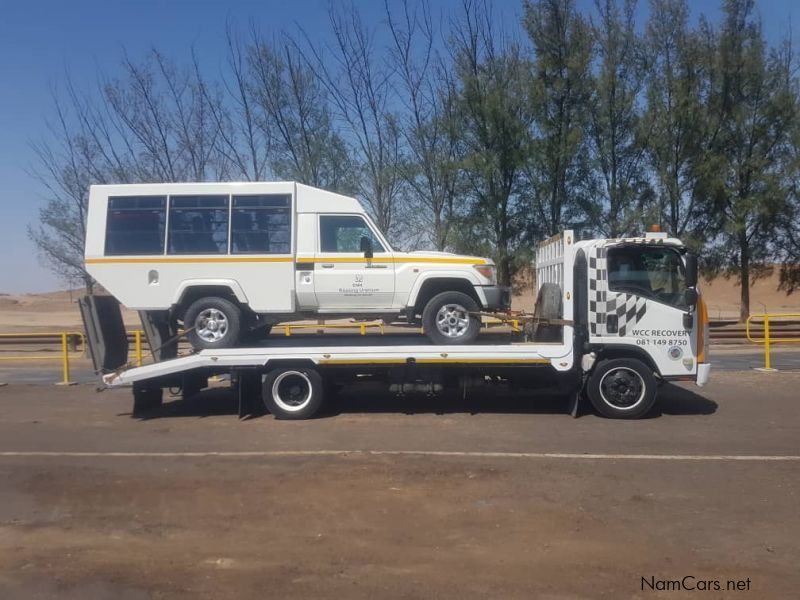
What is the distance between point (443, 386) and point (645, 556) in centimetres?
582

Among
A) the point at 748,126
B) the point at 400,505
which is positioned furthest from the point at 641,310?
the point at 748,126

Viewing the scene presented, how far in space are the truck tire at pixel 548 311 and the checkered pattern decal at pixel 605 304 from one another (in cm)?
49

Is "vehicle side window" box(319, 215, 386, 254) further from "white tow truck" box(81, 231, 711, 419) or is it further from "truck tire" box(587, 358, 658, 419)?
"truck tire" box(587, 358, 658, 419)

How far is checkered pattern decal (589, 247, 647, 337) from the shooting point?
10.6m

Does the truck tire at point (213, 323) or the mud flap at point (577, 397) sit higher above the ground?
the truck tire at point (213, 323)

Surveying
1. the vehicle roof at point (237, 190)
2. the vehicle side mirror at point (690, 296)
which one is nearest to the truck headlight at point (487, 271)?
the vehicle roof at point (237, 190)

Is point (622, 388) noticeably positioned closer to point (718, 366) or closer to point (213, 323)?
point (213, 323)

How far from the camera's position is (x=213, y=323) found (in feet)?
35.9

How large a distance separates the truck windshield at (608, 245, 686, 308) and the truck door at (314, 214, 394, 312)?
3282mm

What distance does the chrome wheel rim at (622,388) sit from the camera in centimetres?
1074

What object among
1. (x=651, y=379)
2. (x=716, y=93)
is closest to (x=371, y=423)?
(x=651, y=379)

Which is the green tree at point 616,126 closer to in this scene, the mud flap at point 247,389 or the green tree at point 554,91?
the green tree at point 554,91

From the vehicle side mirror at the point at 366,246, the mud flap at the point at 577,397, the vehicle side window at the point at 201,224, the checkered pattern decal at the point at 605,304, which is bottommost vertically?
the mud flap at the point at 577,397

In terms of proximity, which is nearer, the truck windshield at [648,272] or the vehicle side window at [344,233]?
the truck windshield at [648,272]
